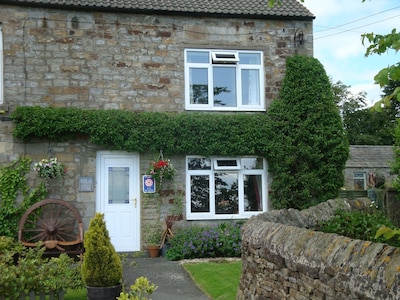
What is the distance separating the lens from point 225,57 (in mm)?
12414

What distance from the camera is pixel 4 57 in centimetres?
1135

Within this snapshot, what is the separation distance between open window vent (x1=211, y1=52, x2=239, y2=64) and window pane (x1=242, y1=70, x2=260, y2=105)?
17.1 inches

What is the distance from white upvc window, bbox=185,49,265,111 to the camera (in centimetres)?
1234

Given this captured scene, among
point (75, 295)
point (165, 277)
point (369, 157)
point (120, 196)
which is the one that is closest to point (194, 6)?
point (120, 196)

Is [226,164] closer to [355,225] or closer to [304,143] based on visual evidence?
[304,143]

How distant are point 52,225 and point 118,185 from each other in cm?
179

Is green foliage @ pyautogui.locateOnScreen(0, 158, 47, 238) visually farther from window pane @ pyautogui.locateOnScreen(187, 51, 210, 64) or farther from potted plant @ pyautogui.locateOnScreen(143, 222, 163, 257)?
window pane @ pyautogui.locateOnScreen(187, 51, 210, 64)

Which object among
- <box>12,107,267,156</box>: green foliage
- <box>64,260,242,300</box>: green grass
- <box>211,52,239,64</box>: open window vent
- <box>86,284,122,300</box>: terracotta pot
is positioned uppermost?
<box>211,52,239,64</box>: open window vent

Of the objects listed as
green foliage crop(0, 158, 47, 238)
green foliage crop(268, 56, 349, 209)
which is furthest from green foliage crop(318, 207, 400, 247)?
green foliage crop(0, 158, 47, 238)

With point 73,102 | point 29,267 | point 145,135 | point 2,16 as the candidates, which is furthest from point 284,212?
point 2,16

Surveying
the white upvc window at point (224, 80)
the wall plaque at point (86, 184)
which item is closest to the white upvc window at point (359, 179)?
the white upvc window at point (224, 80)

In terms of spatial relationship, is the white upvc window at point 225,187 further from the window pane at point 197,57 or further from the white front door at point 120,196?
the window pane at point 197,57

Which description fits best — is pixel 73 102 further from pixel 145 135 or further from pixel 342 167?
pixel 342 167

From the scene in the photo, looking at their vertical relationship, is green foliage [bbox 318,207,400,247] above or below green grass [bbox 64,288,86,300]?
above
